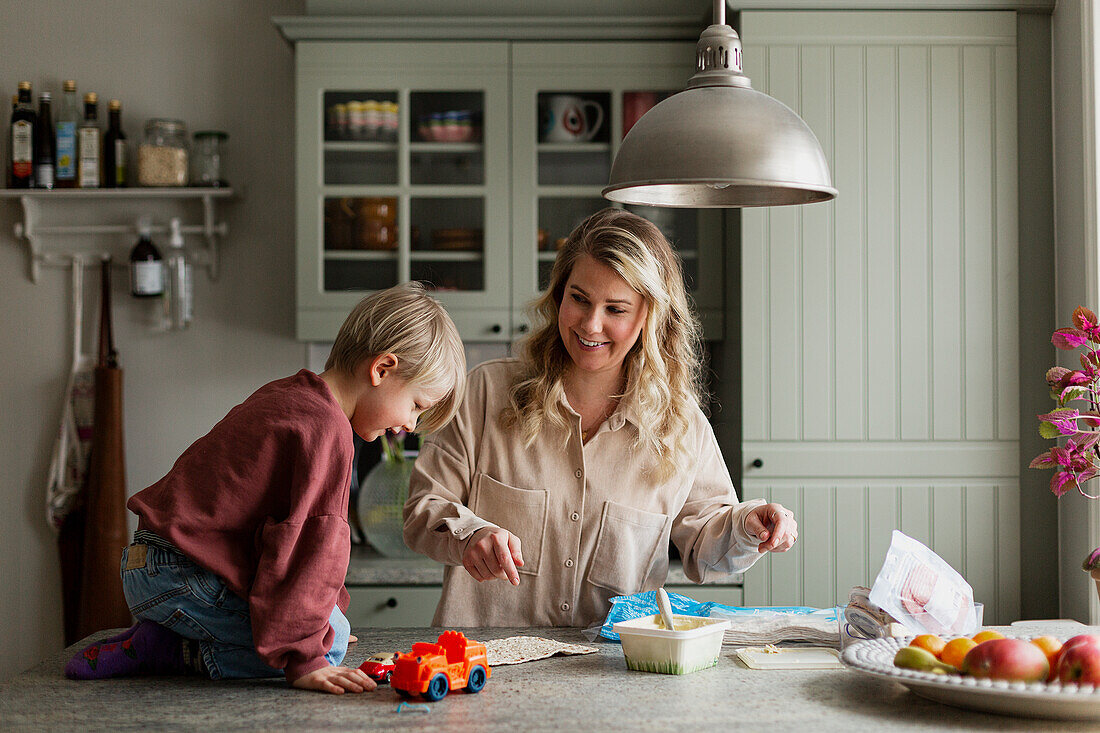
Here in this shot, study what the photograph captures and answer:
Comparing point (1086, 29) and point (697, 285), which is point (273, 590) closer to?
point (697, 285)

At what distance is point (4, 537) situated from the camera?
123 inches

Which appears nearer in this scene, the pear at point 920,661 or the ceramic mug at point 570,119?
the pear at point 920,661

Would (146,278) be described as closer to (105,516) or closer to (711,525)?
(105,516)

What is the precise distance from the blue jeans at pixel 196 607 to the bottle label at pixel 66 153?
213cm

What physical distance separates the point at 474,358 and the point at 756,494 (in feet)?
3.38

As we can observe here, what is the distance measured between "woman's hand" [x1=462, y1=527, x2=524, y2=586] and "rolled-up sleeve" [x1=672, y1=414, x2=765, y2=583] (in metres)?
0.44

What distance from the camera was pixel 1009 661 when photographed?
1072 millimetres

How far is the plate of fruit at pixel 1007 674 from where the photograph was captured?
3.42 feet

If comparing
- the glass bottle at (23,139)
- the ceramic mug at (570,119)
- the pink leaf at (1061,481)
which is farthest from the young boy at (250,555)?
the glass bottle at (23,139)

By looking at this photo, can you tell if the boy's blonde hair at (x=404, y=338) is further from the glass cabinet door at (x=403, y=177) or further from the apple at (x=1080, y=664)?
the glass cabinet door at (x=403, y=177)

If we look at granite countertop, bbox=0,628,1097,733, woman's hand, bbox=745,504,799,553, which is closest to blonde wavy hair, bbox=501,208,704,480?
woman's hand, bbox=745,504,799,553

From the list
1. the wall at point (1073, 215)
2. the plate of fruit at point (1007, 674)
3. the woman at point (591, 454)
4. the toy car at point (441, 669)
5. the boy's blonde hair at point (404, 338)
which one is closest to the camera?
the plate of fruit at point (1007, 674)

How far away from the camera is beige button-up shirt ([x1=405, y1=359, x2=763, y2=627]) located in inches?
70.2

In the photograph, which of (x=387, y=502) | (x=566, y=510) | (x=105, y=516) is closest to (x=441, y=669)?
(x=566, y=510)
